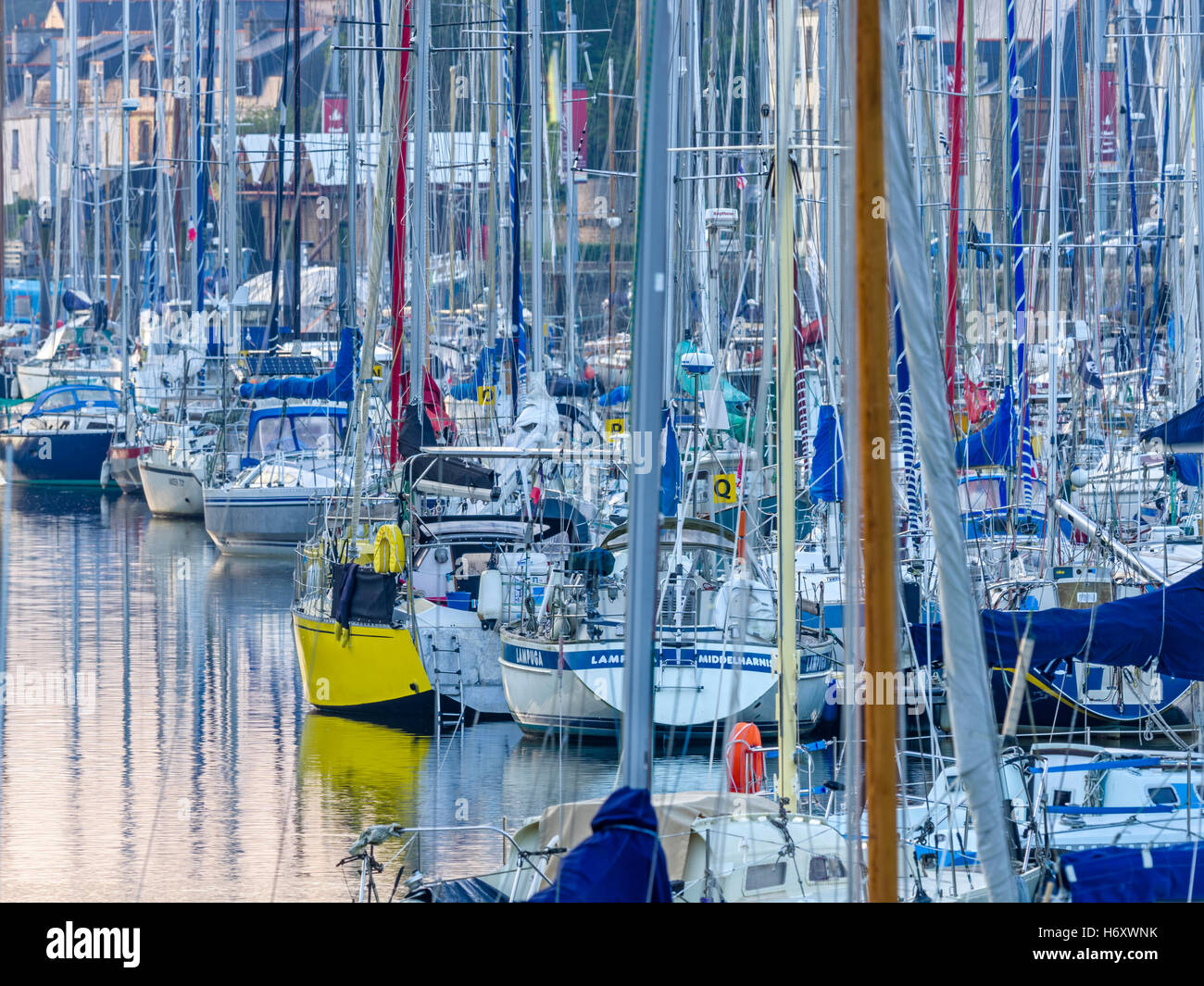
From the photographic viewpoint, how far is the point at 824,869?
1049 cm

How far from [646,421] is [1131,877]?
317cm

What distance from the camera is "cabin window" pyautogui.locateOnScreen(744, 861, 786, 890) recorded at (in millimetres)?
10375

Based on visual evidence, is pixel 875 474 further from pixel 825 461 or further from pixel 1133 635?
pixel 825 461

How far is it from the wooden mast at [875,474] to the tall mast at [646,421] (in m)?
0.95

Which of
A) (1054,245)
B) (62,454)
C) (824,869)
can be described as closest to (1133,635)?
(824,869)

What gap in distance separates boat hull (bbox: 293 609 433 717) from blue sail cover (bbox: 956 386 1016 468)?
6.44 metres

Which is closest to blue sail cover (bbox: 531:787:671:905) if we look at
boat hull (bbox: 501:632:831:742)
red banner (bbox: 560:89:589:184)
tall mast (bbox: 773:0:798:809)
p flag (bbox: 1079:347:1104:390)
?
tall mast (bbox: 773:0:798:809)

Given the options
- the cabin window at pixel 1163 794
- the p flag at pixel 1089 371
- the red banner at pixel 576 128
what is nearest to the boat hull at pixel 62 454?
the red banner at pixel 576 128

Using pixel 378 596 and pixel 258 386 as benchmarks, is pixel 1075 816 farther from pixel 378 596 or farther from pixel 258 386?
pixel 258 386

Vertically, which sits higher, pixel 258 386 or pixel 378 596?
pixel 258 386

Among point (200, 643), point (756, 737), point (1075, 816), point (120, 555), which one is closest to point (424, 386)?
point (200, 643)

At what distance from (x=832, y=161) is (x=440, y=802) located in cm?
663

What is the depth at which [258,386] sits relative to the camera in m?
33.0

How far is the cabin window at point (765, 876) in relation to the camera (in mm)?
A: 10375
